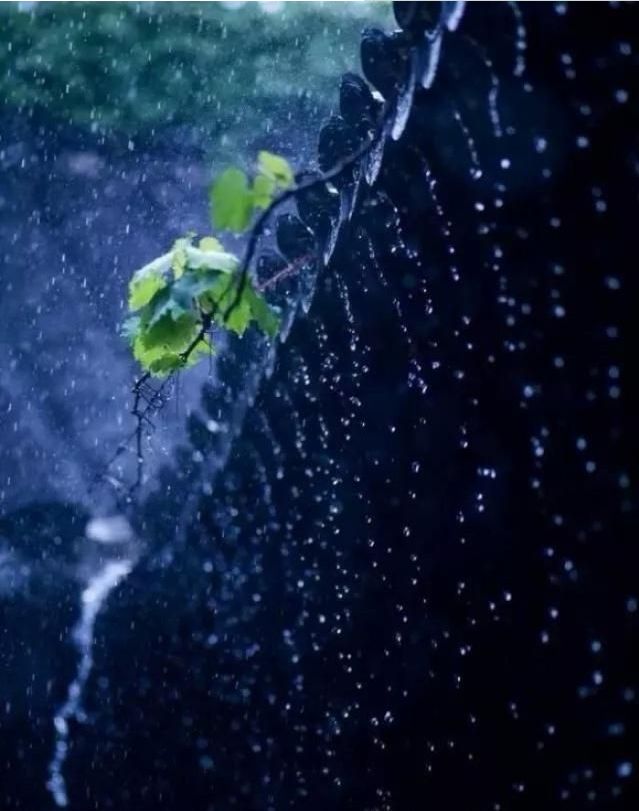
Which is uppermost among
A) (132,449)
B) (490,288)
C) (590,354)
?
(132,449)

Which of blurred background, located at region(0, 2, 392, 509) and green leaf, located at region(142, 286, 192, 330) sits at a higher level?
blurred background, located at region(0, 2, 392, 509)

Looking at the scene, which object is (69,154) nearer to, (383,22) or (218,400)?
(383,22)

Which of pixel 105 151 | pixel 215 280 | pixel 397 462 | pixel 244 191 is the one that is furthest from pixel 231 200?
pixel 105 151

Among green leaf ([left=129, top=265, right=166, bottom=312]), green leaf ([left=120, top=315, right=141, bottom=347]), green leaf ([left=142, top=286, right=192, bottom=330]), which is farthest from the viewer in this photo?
green leaf ([left=120, top=315, right=141, bottom=347])

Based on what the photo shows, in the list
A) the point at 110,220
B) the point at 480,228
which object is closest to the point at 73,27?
the point at 110,220

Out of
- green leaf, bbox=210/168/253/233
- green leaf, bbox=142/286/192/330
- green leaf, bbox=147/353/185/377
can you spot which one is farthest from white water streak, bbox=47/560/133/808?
green leaf, bbox=210/168/253/233

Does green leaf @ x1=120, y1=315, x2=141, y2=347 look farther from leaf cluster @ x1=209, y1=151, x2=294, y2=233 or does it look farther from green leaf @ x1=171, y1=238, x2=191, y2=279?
leaf cluster @ x1=209, y1=151, x2=294, y2=233
